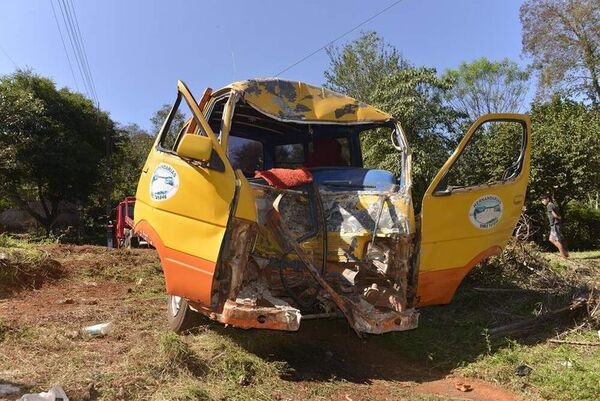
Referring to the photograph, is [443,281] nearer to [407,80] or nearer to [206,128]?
[206,128]

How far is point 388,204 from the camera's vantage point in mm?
4414

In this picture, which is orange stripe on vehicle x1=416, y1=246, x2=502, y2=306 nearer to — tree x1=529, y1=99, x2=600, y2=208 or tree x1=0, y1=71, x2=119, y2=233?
tree x1=529, y1=99, x2=600, y2=208

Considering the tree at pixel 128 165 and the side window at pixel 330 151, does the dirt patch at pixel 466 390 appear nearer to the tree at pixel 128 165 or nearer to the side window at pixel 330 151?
the side window at pixel 330 151

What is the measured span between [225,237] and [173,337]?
0.92 metres

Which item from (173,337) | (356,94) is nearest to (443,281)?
(173,337)

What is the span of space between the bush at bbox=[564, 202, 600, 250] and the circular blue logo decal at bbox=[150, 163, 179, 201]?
1678 centimetres

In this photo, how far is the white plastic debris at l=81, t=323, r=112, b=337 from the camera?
4.80 meters

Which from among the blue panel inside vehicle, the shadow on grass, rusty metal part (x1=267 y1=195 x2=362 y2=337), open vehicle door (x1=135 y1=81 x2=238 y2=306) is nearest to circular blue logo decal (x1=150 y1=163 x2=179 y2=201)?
open vehicle door (x1=135 y1=81 x2=238 y2=306)

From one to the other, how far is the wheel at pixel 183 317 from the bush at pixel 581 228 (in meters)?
16.3

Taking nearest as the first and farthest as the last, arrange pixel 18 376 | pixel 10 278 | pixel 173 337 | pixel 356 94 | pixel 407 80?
1. pixel 18 376
2. pixel 173 337
3. pixel 10 278
4. pixel 407 80
5. pixel 356 94

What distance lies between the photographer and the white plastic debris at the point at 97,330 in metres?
4.80

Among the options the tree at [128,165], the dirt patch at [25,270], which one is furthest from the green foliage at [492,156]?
the tree at [128,165]

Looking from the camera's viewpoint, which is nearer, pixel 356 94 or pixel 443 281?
pixel 443 281

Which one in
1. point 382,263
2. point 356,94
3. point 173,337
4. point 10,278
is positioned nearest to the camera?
point 173,337
